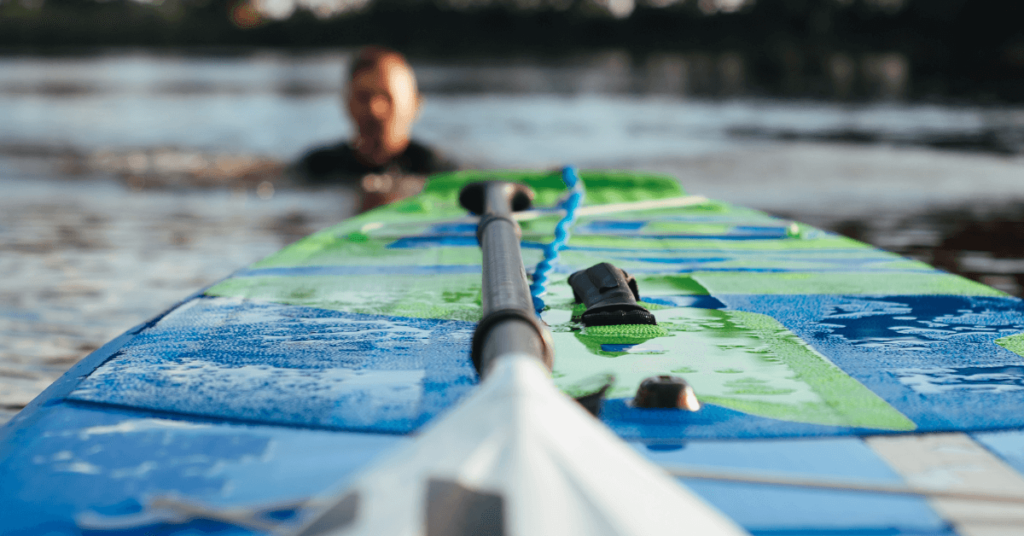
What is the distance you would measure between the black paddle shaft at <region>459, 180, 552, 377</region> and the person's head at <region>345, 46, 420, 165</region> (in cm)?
344

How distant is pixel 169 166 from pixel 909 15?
117ft

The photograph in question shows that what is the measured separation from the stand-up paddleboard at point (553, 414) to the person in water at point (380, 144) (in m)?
3.29

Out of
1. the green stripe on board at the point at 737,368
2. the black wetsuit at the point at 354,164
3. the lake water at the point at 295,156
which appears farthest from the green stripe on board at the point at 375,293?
the black wetsuit at the point at 354,164

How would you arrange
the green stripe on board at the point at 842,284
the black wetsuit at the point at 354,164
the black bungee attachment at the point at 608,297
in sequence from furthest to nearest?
the black wetsuit at the point at 354,164, the green stripe on board at the point at 842,284, the black bungee attachment at the point at 608,297

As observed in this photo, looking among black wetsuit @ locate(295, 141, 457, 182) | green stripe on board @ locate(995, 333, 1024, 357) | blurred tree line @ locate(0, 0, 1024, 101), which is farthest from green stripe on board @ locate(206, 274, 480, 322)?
blurred tree line @ locate(0, 0, 1024, 101)

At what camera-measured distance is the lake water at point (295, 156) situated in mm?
3605

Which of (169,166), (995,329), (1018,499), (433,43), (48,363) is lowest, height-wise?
(1018,499)

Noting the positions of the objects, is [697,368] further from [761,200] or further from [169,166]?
[169,166]

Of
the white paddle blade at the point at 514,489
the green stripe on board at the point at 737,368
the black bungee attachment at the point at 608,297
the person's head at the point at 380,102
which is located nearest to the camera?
the white paddle blade at the point at 514,489

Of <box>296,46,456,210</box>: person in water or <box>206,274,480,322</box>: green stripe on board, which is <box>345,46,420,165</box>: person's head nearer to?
<box>296,46,456,210</box>: person in water

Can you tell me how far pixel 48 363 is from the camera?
8.18ft

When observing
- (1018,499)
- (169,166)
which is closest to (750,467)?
(1018,499)

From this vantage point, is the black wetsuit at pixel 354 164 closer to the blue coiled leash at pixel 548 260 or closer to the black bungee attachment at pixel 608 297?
the blue coiled leash at pixel 548 260

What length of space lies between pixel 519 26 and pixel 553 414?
176 feet
